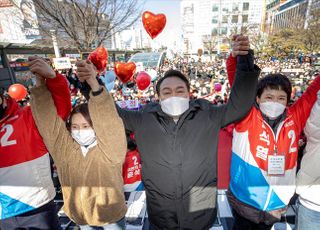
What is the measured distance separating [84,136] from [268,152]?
1.34m

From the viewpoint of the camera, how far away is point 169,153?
4.84ft

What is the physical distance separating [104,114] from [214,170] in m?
0.85

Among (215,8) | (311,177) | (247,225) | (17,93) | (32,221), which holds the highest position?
(215,8)

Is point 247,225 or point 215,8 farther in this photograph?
point 215,8

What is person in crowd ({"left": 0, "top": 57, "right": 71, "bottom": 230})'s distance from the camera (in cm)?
157

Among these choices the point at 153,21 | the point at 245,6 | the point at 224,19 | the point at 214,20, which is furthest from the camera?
the point at 214,20

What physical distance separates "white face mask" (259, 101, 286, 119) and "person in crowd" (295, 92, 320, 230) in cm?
20

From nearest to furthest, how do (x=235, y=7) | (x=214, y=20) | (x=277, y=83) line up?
(x=277, y=83) → (x=235, y=7) → (x=214, y=20)

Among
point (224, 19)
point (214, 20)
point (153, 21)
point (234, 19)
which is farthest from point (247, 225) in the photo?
point (214, 20)

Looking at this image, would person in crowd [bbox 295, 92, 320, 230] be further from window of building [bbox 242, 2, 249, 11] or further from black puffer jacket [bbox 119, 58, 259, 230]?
window of building [bbox 242, 2, 249, 11]

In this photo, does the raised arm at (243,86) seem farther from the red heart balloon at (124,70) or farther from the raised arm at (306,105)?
the red heart balloon at (124,70)

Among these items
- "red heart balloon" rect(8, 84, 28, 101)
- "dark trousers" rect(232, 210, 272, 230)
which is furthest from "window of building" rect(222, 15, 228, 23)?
"dark trousers" rect(232, 210, 272, 230)

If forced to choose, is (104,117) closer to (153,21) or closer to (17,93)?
(153,21)

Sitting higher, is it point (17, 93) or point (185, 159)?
point (185, 159)
